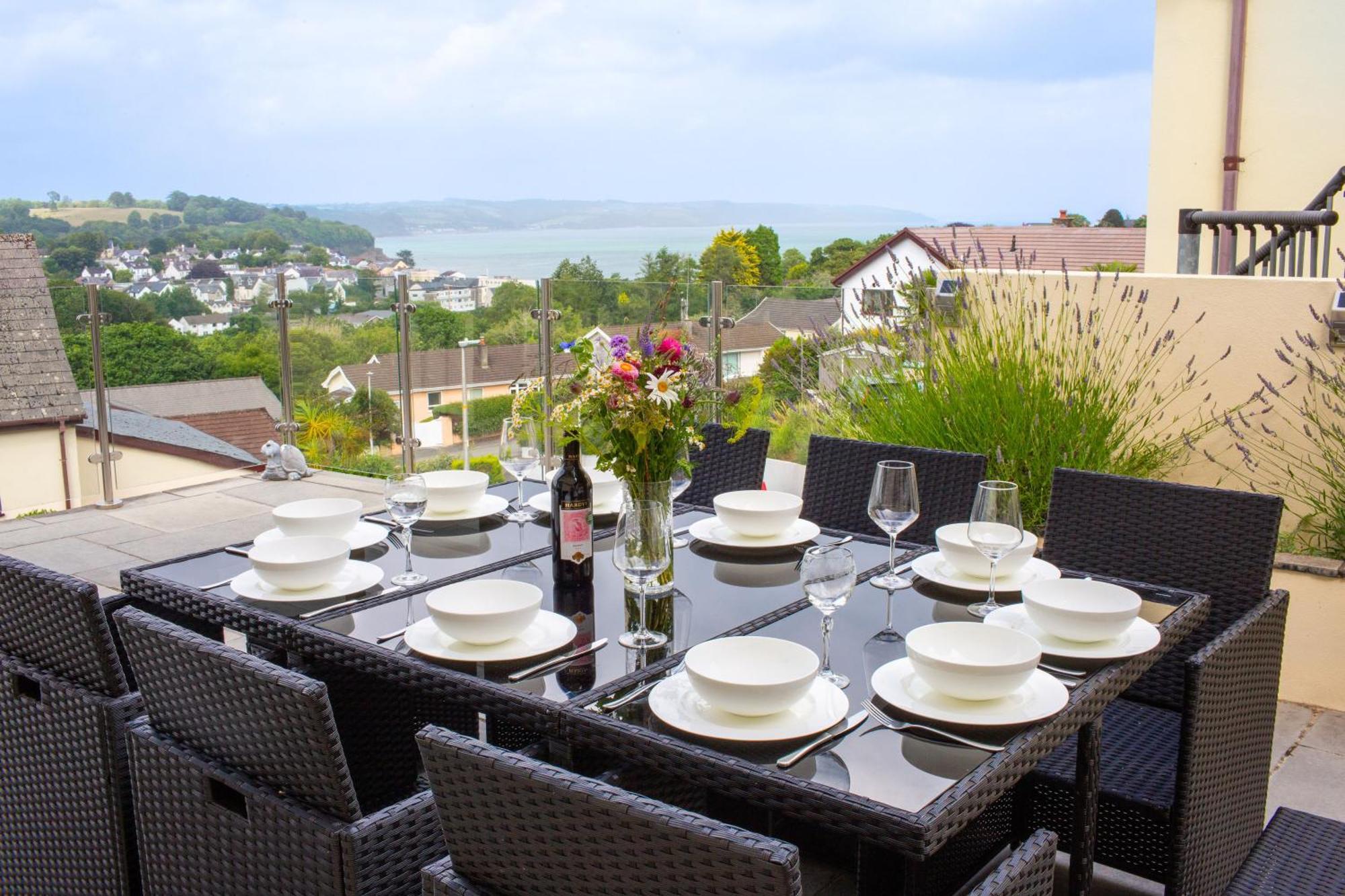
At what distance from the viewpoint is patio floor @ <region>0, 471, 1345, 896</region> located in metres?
3.04

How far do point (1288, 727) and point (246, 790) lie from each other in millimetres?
3100

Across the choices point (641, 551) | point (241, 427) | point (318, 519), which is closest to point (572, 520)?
point (641, 551)

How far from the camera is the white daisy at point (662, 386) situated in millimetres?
2047

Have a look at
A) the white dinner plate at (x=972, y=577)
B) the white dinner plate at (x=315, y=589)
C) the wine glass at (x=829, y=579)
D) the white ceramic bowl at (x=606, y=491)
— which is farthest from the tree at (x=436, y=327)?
the wine glass at (x=829, y=579)

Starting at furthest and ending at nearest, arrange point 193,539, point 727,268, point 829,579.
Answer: point 727,268
point 193,539
point 829,579

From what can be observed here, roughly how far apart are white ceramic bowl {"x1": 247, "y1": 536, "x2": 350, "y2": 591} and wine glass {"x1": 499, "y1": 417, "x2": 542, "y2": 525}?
0.49 metres

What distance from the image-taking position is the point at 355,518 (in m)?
2.74

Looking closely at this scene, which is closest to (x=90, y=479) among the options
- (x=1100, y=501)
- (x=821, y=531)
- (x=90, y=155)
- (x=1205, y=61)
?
(x=821, y=531)

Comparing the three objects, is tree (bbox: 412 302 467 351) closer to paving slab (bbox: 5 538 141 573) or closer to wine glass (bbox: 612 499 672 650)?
paving slab (bbox: 5 538 141 573)

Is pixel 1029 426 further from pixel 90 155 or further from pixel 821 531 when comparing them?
pixel 90 155

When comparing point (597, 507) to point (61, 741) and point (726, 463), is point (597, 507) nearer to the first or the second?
point (726, 463)

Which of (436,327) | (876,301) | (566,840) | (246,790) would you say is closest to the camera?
(566,840)

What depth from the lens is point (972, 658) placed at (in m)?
1.80

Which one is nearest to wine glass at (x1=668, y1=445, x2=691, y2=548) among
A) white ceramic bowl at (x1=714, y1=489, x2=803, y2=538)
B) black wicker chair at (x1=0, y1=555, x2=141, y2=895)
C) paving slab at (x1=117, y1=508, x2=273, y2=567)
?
white ceramic bowl at (x1=714, y1=489, x2=803, y2=538)
